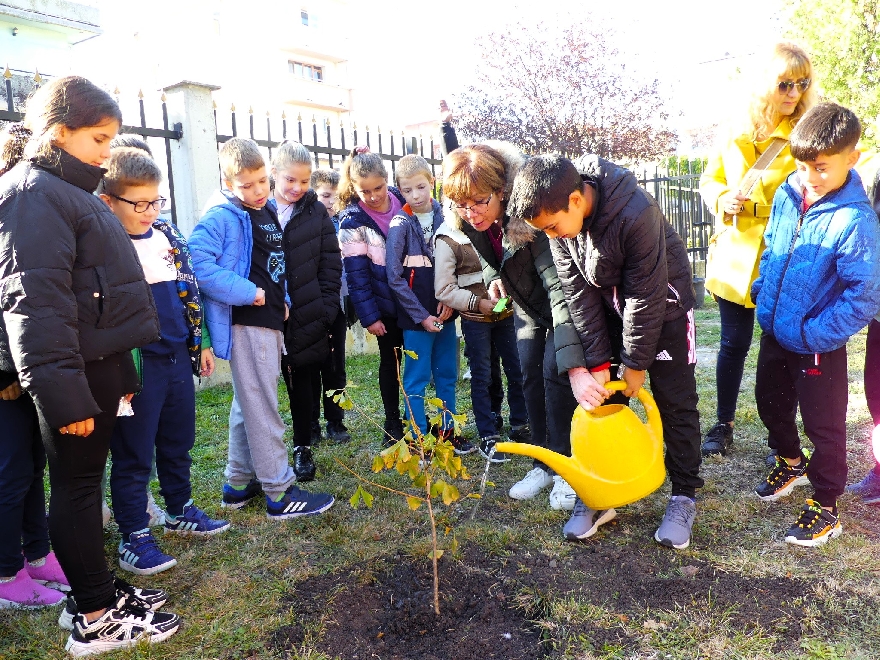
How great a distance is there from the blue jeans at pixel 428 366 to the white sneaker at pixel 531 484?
65 centimetres

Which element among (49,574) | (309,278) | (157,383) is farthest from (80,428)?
(309,278)

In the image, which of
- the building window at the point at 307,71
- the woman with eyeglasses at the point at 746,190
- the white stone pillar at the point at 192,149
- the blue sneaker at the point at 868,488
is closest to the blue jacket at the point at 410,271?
the woman with eyeglasses at the point at 746,190

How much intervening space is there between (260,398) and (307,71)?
127ft

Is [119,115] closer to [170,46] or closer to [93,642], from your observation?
[93,642]

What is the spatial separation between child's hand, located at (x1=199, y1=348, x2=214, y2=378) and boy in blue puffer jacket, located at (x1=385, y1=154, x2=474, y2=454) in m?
1.17

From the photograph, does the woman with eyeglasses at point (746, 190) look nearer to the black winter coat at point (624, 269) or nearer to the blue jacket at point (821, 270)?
the blue jacket at point (821, 270)

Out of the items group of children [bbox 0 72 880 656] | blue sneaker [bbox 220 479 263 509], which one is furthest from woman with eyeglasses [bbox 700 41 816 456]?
blue sneaker [bbox 220 479 263 509]

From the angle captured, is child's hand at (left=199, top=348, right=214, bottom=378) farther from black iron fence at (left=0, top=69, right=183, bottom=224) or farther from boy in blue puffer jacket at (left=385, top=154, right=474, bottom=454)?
black iron fence at (left=0, top=69, right=183, bottom=224)

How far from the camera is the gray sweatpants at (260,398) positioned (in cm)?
292

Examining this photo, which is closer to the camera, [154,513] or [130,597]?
[130,597]

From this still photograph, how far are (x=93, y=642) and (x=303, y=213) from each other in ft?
6.79

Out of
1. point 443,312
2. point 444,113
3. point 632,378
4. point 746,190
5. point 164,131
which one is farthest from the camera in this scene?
Result: point 164,131

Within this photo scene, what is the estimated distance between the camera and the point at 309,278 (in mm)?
3324

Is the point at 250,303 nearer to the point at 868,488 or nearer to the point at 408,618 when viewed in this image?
the point at 408,618
